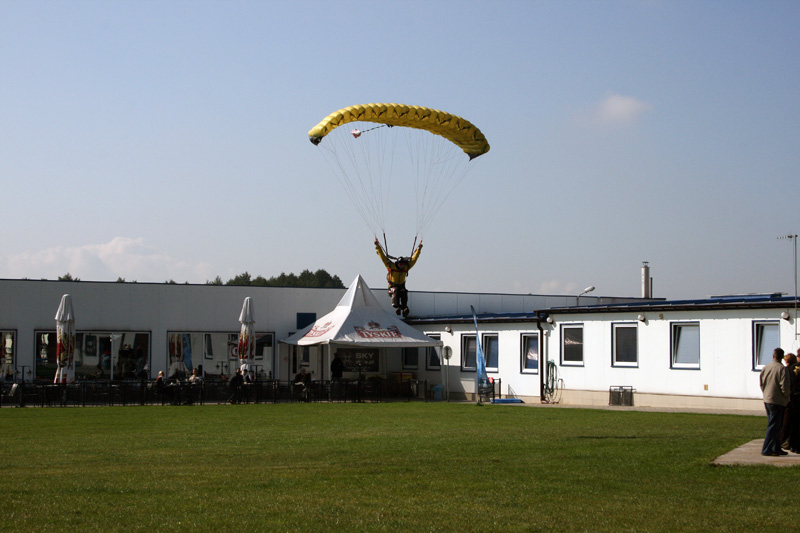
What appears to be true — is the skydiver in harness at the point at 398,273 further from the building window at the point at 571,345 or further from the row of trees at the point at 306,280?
the row of trees at the point at 306,280

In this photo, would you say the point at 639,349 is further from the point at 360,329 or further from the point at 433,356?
the point at 433,356

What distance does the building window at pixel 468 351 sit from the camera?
1379 inches

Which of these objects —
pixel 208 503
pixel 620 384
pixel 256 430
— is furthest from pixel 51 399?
pixel 208 503

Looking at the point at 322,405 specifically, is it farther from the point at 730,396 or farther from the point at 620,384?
the point at 730,396

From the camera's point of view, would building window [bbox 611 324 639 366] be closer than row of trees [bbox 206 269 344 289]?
Yes

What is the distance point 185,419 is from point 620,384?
45.1ft

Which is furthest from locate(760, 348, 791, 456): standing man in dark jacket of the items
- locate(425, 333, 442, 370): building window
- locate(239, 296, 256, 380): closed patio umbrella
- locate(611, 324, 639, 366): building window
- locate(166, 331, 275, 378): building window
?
locate(166, 331, 275, 378): building window

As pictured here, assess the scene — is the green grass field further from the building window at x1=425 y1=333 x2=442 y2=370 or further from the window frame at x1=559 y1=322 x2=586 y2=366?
the building window at x1=425 y1=333 x2=442 y2=370

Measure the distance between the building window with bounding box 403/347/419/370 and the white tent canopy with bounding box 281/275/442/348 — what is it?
111 inches

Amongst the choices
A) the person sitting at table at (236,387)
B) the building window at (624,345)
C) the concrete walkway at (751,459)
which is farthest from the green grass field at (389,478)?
the person sitting at table at (236,387)

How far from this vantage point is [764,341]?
997 inches

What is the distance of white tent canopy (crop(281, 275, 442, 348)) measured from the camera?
3325 centimetres

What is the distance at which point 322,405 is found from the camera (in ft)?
94.1

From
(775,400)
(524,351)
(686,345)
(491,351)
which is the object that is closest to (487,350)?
(491,351)
